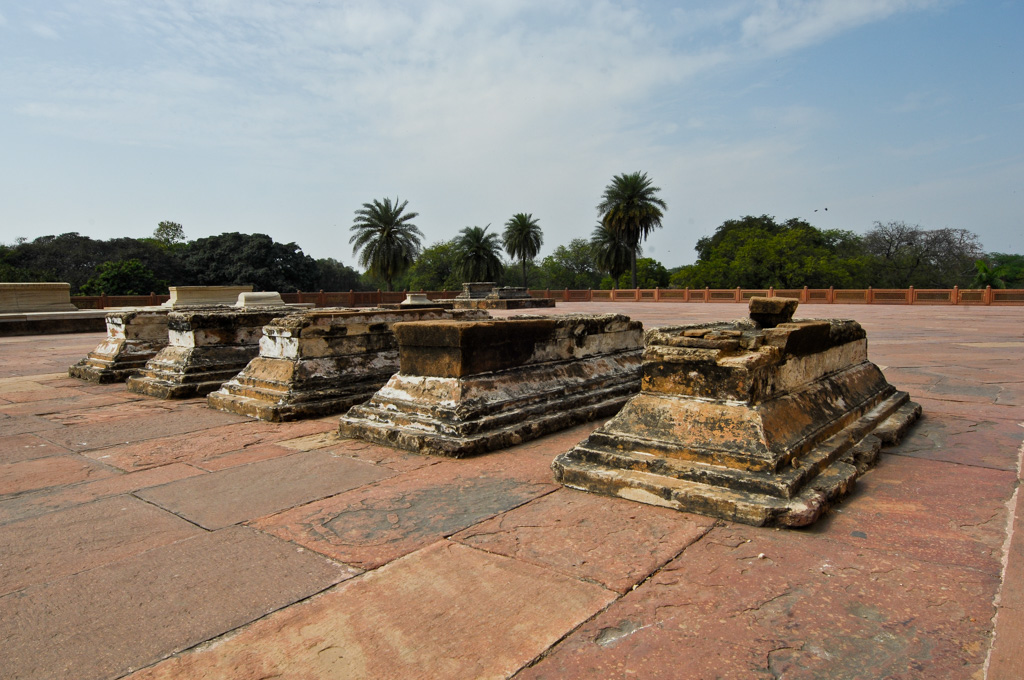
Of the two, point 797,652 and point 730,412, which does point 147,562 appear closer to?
point 797,652

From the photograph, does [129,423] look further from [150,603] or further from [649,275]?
[649,275]

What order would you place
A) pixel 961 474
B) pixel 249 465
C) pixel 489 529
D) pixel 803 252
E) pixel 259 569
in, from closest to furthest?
pixel 259 569 → pixel 489 529 → pixel 961 474 → pixel 249 465 → pixel 803 252

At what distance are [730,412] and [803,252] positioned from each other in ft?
136

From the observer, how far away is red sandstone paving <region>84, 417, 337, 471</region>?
332 cm

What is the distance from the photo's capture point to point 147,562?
80.4 inches

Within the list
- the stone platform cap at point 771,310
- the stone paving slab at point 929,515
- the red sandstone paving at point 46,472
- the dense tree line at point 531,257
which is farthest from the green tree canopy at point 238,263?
the stone paving slab at point 929,515

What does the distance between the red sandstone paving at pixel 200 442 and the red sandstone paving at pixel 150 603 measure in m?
1.33

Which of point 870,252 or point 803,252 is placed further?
point 870,252

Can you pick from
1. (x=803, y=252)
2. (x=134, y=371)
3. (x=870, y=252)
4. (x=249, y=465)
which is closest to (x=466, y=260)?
(x=803, y=252)

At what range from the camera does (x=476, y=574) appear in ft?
6.26

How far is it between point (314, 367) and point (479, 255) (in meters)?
45.0

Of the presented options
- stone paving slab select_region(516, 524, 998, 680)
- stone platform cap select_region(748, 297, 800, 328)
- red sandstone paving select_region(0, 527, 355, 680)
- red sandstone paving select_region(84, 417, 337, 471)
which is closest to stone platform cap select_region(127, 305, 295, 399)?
red sandstone paving select_region(84, 417, 337, 471)

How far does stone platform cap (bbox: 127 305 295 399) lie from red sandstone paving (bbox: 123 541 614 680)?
3981mm

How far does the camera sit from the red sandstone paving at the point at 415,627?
4.79ft
